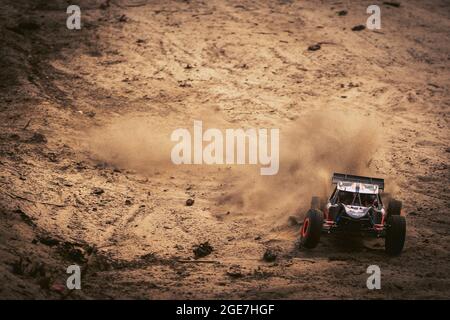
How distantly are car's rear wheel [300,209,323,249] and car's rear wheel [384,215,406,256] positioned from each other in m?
1.19

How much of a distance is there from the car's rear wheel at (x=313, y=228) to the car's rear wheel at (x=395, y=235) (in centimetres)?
119

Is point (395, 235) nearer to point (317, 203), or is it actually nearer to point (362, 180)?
point (362, 180)

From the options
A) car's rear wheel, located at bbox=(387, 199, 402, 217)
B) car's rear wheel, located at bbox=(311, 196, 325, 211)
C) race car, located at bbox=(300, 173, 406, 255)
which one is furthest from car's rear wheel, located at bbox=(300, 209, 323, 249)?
car's rear wheel, located at bbox=(387, 199, 402, 217)

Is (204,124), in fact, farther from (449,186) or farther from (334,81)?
(449,186)

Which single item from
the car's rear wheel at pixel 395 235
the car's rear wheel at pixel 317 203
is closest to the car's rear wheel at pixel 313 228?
the car's rear wheel at pixel 317 203

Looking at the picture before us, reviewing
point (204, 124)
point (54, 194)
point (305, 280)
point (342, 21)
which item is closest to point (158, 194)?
point (54, 194)

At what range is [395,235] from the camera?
1164 centimetres

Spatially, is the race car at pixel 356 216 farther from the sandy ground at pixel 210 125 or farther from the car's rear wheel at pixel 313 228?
the sandy ground at pixel 210 125

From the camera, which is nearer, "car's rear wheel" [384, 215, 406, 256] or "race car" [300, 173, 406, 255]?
"car's rear wheel" [384, 215, 406, 256]

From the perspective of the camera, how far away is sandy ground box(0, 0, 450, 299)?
1134 centimetres

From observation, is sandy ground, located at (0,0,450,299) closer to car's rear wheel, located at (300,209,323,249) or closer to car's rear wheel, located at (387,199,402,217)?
car's rear wheel, located at (300,209,323,249)

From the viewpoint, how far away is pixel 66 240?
1219 cm

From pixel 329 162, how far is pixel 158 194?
3.86m
